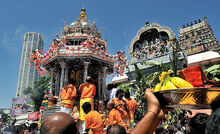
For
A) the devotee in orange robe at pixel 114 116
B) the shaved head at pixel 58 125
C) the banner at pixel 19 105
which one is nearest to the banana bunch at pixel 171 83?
the shaved head at pixel 58 125

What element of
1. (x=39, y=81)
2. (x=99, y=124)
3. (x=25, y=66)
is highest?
(x=25, y=66)

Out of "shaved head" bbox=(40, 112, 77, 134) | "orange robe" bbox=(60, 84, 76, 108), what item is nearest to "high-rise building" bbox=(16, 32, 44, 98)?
"orange robe" bbox=(60, 84, 76, 108)

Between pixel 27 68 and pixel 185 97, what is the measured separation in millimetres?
129913

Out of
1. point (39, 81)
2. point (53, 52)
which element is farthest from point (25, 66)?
point (53, 52)

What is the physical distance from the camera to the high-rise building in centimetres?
11275

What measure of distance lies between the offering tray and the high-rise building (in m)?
118

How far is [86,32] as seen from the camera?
16328 millimetres

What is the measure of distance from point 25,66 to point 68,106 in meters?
124

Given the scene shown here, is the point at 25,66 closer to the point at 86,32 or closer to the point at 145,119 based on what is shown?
the point at 86,32

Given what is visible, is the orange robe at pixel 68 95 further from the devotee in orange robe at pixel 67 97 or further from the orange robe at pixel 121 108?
the orange robe at pixel 121 108

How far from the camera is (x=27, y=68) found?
383 ft

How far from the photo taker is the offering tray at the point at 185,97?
1.54 m

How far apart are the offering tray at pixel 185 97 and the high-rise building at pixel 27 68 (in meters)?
118

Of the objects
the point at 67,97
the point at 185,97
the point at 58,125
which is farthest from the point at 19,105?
the point at 185,97
